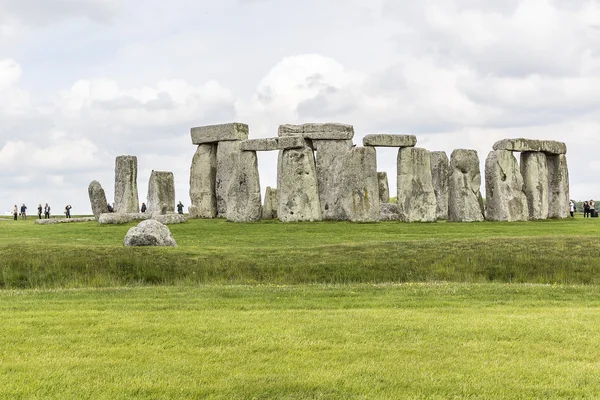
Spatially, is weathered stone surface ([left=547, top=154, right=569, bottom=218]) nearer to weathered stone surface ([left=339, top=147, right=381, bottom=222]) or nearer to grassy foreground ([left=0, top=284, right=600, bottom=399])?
weathered stone surface ([left=339, top=147, right=381, bottom=222])

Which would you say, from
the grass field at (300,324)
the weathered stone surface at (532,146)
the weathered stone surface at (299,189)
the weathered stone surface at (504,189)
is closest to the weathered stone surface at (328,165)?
the weathered stone surface at (299,189)

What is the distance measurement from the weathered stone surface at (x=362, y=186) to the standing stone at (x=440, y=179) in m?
6.07

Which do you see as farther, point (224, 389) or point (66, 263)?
point (66, 263)

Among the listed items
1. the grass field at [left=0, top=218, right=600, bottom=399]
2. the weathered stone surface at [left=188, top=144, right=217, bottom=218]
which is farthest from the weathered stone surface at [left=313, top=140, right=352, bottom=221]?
the grass field at [left=0, top=218, right=600, bottom=399]

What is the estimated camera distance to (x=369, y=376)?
821cm

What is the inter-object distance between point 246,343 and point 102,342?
1693mm

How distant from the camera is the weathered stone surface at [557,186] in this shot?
38594 millimetres

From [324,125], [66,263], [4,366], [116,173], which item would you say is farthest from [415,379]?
[116,173]

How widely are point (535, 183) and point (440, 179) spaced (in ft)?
13.9

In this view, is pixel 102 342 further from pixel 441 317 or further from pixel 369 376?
pixel 441 317

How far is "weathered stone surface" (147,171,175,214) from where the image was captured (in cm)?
3831

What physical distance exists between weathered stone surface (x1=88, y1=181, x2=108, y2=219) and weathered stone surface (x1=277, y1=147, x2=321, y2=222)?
362 inches

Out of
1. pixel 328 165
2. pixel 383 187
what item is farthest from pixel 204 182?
pixel 383 187

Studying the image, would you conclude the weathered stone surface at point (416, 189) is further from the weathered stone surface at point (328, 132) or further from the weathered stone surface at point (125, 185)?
the weathered stone surface at point (125, 185)
